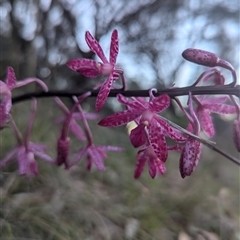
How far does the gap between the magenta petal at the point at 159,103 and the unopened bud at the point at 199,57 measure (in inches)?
2.5

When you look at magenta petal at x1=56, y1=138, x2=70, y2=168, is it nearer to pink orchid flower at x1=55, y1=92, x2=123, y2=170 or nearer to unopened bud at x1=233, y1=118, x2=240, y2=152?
pink orchid flower at x1=55, y1=92, x2=123, y2=170

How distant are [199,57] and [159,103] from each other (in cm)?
8

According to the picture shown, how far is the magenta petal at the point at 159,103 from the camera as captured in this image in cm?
55

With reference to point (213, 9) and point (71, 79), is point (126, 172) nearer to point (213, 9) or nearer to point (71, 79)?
point (71, 79)

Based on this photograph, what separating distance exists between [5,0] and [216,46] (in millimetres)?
2241

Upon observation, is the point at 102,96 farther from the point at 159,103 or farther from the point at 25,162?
the point at 25,162

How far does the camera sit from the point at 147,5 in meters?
3.66

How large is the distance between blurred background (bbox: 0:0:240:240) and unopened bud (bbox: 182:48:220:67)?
761 mm

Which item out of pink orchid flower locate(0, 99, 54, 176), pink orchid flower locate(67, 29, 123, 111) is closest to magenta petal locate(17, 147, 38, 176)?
pink orchid flower locate(0, 99, 54, 176)

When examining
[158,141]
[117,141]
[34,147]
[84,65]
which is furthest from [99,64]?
[117,141]

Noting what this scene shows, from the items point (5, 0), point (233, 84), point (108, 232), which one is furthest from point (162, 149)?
point (5, 0)

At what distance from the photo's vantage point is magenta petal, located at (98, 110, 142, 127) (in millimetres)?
578

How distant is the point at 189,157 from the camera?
55 centimetres

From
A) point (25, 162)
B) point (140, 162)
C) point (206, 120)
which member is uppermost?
point (206, 120)
